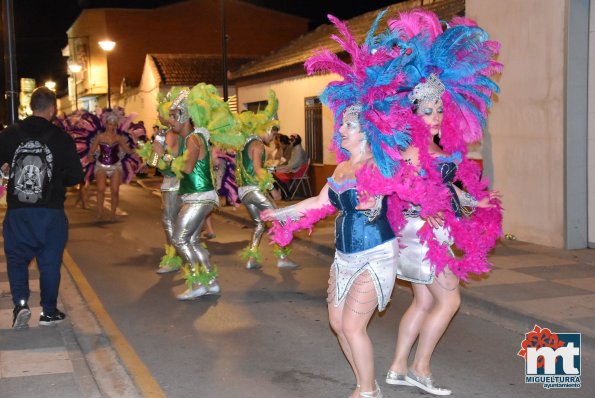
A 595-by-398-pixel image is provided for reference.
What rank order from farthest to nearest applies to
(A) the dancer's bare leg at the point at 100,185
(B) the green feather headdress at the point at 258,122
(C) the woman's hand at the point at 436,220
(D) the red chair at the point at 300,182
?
(D) the red chair at the point at 300,182 < (A) the dancer's bare leg at the point at 100,185 < (B) the green feather headdress at the point at 258,122 < (C) the woman's hand at the point at 436,220

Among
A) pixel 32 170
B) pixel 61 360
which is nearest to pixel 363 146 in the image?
pixel 61 360

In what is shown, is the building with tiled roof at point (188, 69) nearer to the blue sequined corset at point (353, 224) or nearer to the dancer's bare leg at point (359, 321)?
the blue sequined corset at point (353, 224)

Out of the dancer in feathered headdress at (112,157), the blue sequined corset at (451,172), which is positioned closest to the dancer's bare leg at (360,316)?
the blue sequined corset at (451,172)

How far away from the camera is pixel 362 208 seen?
4.62m

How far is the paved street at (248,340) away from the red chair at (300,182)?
8443mm

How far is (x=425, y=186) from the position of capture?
4.82m

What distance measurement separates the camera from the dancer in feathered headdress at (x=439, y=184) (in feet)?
16.6

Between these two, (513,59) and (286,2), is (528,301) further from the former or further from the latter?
(286,2)

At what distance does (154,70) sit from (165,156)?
87.0 feet

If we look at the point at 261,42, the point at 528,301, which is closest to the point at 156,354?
the point at 528,301

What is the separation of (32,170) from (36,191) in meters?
0.18

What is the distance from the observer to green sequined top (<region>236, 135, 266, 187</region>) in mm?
10008

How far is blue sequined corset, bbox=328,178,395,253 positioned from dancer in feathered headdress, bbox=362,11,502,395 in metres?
0.24

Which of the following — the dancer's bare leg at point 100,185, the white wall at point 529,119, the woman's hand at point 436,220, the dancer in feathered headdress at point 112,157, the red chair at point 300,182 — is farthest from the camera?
the red chair at point 300,182
